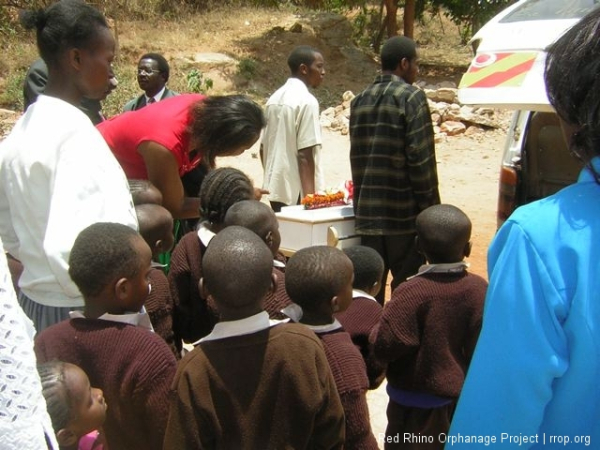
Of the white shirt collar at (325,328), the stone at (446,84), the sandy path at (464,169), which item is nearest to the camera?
the white shirt collar at (325,328)

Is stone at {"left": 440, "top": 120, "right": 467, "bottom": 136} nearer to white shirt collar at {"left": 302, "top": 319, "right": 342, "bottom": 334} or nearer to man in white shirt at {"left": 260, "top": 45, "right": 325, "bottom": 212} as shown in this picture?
man in white shirt at {"left": 260, "top": 45, "right": 325, "bottom": 212}

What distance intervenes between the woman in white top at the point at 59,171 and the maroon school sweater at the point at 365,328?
3.05 ft

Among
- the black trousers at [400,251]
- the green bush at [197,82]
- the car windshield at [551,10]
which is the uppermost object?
the car windshield at [551,10]

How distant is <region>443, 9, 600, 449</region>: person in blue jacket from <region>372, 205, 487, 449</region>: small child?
1251 millimetres

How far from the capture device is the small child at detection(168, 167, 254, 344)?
9.14 feet

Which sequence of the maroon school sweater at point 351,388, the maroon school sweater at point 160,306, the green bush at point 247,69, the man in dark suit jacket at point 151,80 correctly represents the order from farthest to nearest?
the green bush at point 247,69 → the man in dark suit jacket at point 151,80 → the maroon school sweater at point 160,306 → the maroon school sweater at point 351,388

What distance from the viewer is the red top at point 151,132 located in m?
3.03

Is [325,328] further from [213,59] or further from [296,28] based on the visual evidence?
[296,28]

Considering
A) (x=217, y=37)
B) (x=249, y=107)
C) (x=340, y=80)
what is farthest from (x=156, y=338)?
(x=217, y=37)

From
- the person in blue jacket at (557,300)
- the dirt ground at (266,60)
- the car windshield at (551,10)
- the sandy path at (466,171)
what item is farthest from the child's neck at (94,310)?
the dirt ground at (266,60)

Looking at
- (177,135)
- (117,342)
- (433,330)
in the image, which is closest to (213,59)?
(177,135)

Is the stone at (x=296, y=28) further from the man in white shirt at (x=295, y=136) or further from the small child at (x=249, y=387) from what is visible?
the small child at (x=249, y=387)

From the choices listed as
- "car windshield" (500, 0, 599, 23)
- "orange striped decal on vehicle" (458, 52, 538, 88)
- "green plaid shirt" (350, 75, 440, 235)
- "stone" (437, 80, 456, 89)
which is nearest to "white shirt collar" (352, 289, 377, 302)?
"orange striped decal on vehicle" (458, 52, 538, 88)

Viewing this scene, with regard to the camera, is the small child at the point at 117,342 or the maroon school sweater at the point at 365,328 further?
the maroon school sweater at the point at 365,328
